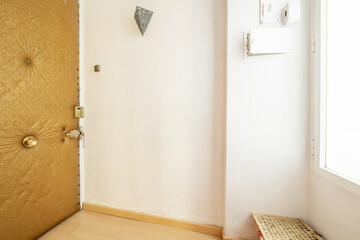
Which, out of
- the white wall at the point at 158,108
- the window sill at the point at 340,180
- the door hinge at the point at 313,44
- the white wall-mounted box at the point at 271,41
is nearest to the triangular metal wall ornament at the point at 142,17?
the white wall at the point at 158,108

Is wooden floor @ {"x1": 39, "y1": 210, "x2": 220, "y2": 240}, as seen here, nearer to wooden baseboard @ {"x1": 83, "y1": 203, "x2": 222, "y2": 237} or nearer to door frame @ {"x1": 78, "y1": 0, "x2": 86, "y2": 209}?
wooden baseboard @ {"x1": 83, "y1": 203, "x2": 222, "y2": 237}

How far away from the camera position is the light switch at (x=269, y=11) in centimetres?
100

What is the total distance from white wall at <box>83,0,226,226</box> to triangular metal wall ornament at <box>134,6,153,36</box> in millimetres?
53

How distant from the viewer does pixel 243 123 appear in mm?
1083

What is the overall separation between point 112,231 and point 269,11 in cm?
207

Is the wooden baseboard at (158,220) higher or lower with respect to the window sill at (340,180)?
lower

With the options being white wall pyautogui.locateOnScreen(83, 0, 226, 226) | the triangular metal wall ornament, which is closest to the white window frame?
white wall pyautogui.locateOnScreen(83, 0, 226, 226)

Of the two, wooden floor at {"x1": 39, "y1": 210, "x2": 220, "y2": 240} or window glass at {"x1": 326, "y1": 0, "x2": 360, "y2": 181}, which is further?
wooden floor at {"x1": 39, "y1": 210, "x2": 220, "y2": 240}

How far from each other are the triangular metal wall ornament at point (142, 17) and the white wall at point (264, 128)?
0.67 m

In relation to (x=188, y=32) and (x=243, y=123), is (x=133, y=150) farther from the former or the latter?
(x=188, y=32)

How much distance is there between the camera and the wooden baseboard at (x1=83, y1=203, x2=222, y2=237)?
124cm

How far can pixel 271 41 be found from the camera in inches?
39.2

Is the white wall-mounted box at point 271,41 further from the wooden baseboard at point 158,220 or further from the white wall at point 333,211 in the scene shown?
the wooden baseboard at point 158,220

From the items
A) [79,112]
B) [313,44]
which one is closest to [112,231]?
[79,112]
